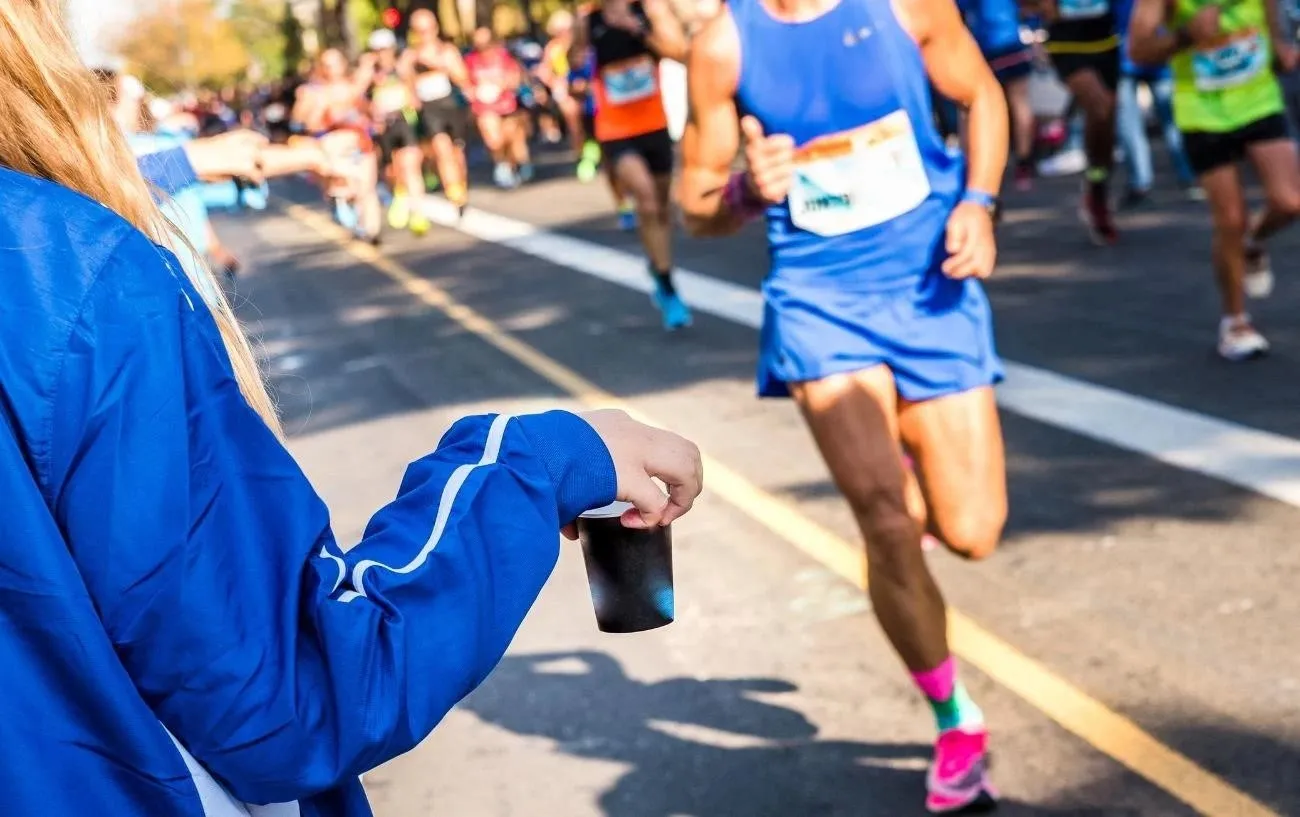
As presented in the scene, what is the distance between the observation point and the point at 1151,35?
6875 mm

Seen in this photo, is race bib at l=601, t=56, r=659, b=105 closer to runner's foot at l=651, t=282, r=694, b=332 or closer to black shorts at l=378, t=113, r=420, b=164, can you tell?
runner's foot at l=651, t=282, r=694, b=332

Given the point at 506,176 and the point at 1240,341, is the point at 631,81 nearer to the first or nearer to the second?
the point at 1240,341

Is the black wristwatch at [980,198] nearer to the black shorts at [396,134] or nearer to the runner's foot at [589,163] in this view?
the black shorts at [396,134]

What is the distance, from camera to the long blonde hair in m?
1.22

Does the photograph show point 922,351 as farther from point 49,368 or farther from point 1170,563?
point 49,368

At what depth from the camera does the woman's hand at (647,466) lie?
1486 mm

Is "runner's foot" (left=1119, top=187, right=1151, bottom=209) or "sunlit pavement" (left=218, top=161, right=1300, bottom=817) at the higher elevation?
"sunlit pavement" (left=218, top=161, right=1300, bottom=817)

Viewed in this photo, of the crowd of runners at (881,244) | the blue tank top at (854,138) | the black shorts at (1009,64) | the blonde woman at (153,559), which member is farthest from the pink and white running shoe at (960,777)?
the black shorts at (1009,64)

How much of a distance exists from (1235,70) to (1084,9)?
13.9 feet

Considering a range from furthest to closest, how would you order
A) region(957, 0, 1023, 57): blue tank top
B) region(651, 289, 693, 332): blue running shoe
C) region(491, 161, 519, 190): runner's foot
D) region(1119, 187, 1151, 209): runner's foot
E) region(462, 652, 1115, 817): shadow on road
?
region(491, 161, 519, 190): runner's foot → region(1119, 187, 1151, 209): runner's foot → region(957, 0, 1023, 57): blue tank top → region(651, 289, 693, 332): blue running shoe → region(462, 652, 1115, 817): shadow on road

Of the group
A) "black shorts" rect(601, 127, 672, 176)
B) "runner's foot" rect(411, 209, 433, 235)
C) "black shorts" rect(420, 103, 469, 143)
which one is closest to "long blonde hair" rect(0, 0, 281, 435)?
"black shorts" rect(601, 127, 672, 176)

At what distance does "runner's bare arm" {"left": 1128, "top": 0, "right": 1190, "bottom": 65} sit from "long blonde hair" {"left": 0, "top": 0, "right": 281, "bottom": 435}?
6151mm

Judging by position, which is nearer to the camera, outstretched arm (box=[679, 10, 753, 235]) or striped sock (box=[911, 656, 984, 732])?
striped sock (box=[911, 656, 984, 732])

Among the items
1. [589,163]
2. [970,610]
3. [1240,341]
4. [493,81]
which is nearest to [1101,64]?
[1240,341]
